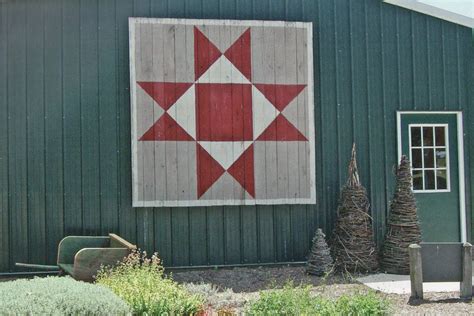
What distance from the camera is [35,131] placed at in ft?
33.0

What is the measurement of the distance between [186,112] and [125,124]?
3.10ft

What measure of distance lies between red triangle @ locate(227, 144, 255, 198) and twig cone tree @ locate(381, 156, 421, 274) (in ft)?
7.34

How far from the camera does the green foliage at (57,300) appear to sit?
5.40m

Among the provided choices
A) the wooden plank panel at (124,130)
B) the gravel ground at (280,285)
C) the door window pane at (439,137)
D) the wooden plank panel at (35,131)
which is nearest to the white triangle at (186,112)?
the wooden plank panel at (124,130)

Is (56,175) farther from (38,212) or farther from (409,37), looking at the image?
(409,37)

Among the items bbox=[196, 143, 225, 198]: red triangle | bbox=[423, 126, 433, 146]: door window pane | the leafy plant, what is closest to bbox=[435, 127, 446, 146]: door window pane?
bbox=[423, 126, 433, 146]: door window pane

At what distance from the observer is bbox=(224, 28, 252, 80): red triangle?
1051 cm

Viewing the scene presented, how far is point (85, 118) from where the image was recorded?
10172mm

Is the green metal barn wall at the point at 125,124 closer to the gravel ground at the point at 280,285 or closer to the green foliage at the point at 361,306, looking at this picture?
the gravel ground at the point at 280,285

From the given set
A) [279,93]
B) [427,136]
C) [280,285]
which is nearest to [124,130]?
[279,93]

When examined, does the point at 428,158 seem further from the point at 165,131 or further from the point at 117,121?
the point at 117,121

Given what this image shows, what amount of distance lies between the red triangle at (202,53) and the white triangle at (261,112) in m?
0.80

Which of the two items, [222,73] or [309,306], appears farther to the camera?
[222,73]

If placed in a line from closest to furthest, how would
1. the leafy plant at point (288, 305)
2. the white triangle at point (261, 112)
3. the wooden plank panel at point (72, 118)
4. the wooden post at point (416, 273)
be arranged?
the leafy plant at point (288, 305) → the wooden post at point (416, 273) → the wooden plank panel at point (72, 118) → the white triangle at point (261, 112)
